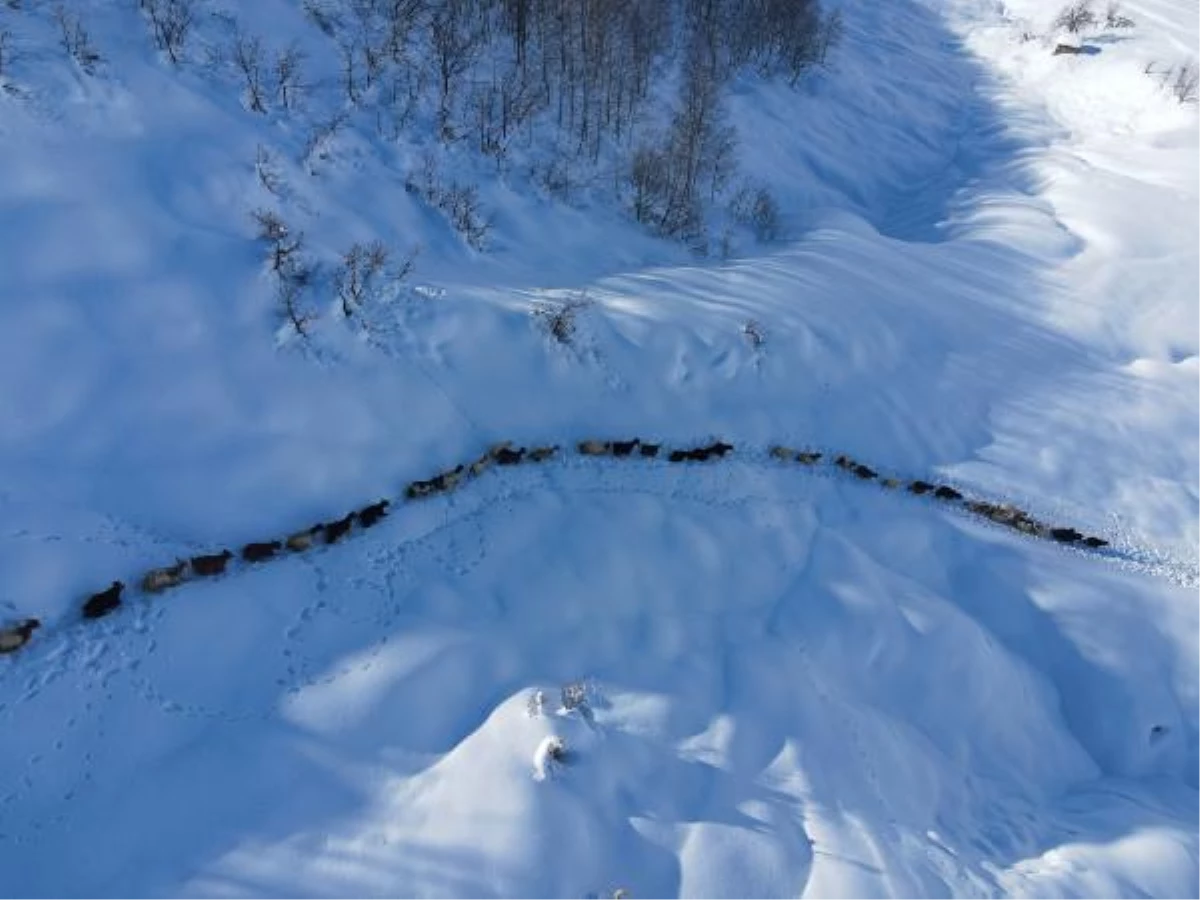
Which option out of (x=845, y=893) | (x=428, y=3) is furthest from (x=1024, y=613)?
(x=428, y=3)

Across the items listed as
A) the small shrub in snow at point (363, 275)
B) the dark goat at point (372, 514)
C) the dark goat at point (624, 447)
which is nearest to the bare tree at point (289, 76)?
the small shrub in snow at point (363, 275)

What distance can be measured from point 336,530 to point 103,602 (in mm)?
2145

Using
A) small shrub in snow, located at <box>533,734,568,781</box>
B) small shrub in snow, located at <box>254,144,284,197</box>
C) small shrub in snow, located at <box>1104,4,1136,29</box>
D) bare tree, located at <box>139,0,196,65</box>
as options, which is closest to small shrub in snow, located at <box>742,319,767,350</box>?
small shrub in snow, located at <box>254,144,284,197</box>

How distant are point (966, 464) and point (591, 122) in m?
10.5

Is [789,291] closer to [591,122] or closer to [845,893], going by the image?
[591,122]

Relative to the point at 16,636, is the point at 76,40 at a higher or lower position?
higher

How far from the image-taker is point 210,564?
7551 millimetres

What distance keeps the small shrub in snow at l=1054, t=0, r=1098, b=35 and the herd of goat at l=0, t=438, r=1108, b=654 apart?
25367mm

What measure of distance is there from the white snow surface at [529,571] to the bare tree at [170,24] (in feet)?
0.94

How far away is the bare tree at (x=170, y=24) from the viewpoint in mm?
11000

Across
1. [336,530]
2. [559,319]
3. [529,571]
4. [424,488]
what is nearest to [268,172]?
[559,319]

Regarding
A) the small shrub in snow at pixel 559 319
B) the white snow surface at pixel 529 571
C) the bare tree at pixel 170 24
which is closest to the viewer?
the white snow surface at pixel 529 571

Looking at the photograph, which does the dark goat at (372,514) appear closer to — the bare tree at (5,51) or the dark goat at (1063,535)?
the bare tree at (5,51)

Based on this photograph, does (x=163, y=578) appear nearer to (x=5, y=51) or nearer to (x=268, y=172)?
(x=268, y=172)
